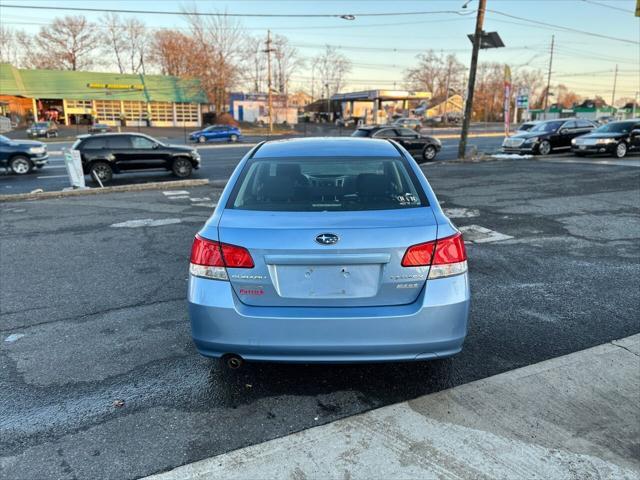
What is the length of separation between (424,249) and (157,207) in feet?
28.5

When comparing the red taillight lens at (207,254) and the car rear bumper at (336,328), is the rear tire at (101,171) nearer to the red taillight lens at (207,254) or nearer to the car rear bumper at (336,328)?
the red taillight lens at (207,254)

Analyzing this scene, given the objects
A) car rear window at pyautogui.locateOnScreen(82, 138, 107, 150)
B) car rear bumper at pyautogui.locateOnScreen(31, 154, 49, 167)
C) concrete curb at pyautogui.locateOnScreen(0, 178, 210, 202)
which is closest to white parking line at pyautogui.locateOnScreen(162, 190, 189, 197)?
concrete curb at pyautogui.locateOnScreen(0, 178, 210, 202)

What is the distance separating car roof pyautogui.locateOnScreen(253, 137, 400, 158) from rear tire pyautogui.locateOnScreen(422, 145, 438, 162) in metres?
18.4

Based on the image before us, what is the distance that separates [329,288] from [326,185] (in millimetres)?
1045

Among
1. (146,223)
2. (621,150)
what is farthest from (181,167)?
(621,150)

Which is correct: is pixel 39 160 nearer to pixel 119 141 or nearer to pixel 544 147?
pixel 119 141

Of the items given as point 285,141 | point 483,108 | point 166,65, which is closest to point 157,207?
point 285,141

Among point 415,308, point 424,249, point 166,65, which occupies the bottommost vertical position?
point 415,308

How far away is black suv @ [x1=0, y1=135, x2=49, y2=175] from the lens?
17031 mm

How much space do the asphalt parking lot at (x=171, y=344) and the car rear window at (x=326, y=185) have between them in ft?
4.07

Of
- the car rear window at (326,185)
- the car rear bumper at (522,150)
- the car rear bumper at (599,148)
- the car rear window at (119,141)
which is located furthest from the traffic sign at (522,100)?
the car rear window at (326,185)

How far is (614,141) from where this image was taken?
19.3 meters

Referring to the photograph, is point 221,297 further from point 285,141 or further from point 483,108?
point 483,108

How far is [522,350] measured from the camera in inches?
148
